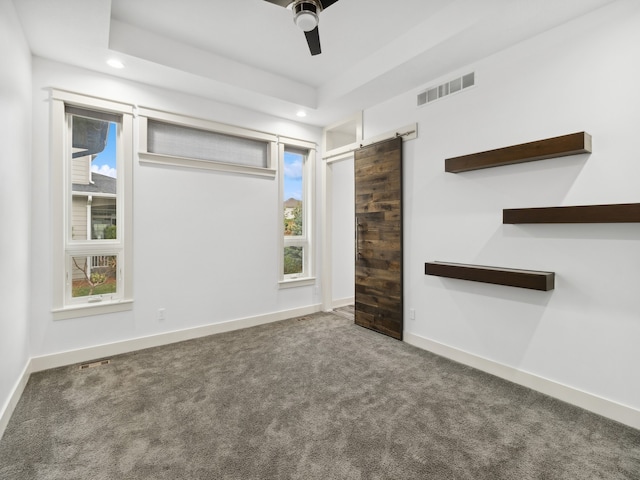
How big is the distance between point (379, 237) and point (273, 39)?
2.40 meters

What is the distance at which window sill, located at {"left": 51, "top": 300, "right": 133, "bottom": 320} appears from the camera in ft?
9.59

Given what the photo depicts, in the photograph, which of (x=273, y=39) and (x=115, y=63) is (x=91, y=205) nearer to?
(x=115, y=63)

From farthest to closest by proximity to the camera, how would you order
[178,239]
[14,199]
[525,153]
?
[178,239]
[525,153]
[14,199]

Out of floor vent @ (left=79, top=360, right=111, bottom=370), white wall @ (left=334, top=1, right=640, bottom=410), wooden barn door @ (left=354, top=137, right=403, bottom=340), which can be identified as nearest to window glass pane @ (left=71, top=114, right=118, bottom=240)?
floor vent @ (left=79, top=360, right=111, bottom=370)

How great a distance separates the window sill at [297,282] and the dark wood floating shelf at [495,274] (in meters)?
1.95

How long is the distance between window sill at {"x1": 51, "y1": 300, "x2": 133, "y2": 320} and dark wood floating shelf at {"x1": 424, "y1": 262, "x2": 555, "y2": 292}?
314 centimetres

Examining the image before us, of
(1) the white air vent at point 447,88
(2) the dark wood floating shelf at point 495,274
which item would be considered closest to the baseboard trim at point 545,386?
(2) the dark wood floating shelf at point 495,274

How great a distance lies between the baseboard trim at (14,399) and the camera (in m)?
1.95

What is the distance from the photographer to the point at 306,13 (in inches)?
73.3

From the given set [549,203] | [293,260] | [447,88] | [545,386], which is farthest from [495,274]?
[293,260]

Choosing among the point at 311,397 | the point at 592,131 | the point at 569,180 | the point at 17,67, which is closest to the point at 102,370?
the point at 311,397

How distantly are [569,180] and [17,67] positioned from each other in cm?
421

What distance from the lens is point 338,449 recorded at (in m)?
1.82

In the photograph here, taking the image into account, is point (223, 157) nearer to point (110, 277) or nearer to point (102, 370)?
point (110, 277)
